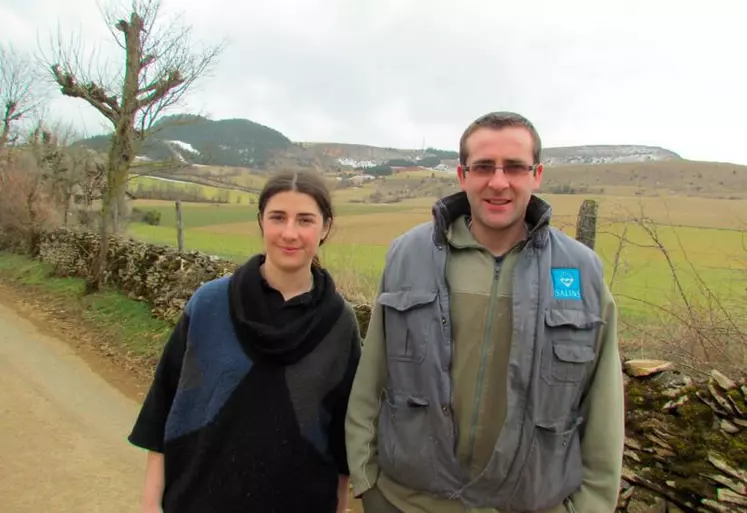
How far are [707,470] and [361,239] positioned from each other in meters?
10.7

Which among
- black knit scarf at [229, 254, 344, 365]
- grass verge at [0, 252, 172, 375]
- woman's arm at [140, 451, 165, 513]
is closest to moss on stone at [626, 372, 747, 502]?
black knit scarf at [229, 254, 344, 365]

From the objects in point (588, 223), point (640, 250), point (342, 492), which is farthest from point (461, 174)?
point (640, 250)

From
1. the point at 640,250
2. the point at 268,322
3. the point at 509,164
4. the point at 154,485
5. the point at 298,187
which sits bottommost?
the point at 640,250

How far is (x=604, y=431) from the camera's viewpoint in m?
1.73

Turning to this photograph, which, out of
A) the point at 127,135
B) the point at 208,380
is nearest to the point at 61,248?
the point at 127,135

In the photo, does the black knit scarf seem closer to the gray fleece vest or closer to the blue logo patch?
the gray fleece vest

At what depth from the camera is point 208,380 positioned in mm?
1838

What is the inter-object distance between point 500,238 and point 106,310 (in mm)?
8443

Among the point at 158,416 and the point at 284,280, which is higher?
the point at 284,280

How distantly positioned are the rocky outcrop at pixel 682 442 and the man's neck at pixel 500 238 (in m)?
2.08

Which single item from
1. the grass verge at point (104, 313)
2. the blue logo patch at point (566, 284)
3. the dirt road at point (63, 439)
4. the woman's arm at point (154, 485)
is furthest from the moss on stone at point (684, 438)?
the grass verge at point (104, 313)

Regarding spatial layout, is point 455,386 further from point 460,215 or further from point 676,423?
point 676,423

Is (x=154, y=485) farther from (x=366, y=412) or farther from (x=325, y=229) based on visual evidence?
(x=325, y=229)

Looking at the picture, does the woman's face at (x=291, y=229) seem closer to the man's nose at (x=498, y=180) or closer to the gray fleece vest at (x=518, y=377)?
the gray fleece vest at (x=518, y=377)
